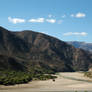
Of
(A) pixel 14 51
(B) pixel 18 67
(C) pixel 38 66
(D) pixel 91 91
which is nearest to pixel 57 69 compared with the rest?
(C) pixel 38 66

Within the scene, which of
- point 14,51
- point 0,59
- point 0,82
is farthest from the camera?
point 14,51

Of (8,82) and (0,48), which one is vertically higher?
(0,48)

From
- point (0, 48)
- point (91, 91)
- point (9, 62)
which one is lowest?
point (91, 91)

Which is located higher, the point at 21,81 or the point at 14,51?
the point at 14,51

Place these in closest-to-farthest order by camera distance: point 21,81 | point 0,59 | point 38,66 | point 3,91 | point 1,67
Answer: point 3,91 → point 21,81 → point 1,67 → point 0,59 → point 38,66

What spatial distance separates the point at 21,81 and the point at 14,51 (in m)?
128

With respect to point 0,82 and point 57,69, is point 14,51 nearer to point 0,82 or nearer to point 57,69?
point 57,69

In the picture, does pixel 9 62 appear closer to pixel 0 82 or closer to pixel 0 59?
pixel 0 59

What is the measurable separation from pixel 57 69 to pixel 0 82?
123 meters

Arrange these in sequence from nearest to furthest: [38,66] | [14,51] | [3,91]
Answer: [3,91] < [38,66] < [14,51]

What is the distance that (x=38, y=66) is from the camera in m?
164

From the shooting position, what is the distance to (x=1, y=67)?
119250 millimetres

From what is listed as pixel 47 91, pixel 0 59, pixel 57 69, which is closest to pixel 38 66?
pixel 57 69

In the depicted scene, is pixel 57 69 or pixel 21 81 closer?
pixel 21 81
